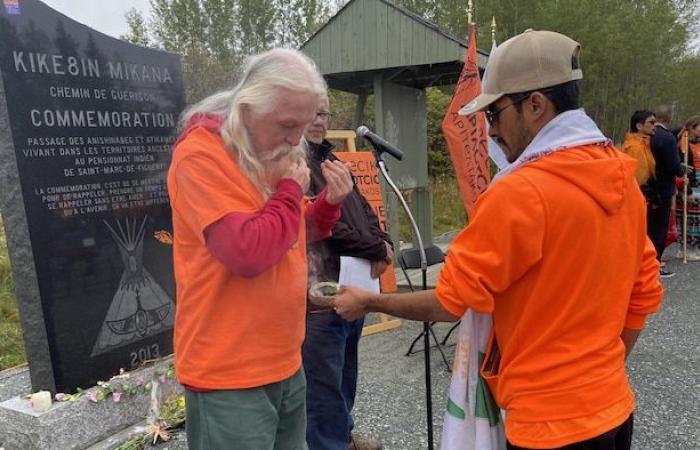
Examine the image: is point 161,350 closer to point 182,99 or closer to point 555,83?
point 182,99

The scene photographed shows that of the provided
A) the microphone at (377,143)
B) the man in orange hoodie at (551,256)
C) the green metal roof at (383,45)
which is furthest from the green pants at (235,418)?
the green metal roof at (383,45)

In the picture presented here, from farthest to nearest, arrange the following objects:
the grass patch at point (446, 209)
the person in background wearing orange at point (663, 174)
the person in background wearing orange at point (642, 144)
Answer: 1. the grass patch at point (446, 209)
2. the person in background wearing orange at point (642, 144)
3. the person in background wearing orange at point (663, 174)

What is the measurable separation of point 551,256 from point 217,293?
835 mm

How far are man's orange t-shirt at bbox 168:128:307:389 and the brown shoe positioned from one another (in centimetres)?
161

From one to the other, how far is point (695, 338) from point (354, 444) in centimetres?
340

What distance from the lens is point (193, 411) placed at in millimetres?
1533

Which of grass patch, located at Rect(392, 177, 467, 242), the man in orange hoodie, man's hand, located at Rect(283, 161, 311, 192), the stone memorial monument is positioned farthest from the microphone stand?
grass patch, located at Rect(392, 177, 467, 242)

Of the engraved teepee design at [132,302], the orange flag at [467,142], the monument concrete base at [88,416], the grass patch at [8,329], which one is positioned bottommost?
the grass patch at [8,329]

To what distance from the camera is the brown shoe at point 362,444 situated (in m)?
2.97

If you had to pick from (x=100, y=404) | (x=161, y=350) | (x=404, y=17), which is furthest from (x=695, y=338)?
(x=100, y=404)

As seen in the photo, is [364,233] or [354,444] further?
[354,444]

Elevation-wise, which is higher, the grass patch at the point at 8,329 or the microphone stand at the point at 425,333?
the microphone stand at the point at 425,333

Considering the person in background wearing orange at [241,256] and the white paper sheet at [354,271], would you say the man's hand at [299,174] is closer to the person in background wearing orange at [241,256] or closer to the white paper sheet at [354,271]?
the person in background wearing orange at [241,256]

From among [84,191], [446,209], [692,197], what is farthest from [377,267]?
[446,209]
